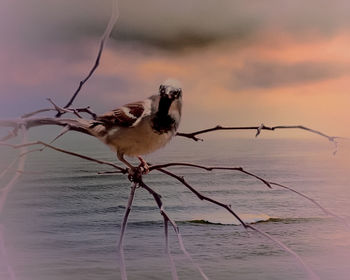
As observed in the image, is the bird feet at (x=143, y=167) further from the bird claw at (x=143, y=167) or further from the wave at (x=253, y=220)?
the wave at (x=253, y=220)

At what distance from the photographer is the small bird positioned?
2.02 ft

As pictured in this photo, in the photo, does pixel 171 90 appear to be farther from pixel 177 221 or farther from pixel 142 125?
pixel 177 221

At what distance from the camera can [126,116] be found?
0.63 metres

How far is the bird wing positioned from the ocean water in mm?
119

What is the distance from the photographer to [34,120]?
60 centimetres

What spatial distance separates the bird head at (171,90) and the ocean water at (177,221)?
0.44ft

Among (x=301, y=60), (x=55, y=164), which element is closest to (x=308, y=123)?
(x=301, y=60)

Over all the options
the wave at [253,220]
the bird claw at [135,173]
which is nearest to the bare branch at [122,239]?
the bird claw at [135,173]

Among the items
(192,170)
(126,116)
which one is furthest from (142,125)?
(192,170)

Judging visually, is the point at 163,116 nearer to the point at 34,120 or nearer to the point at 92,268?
the point at 34,120

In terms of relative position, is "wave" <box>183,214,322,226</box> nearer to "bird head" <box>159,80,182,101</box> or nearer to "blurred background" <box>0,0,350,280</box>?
"blurred background" <box>0,0,350,280</box>

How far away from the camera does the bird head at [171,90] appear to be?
636 millimetres

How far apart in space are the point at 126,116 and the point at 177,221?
0.65ft

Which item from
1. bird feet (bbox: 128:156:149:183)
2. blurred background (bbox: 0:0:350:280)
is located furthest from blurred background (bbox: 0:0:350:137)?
bird feet (bbox: 128:156:149:183)
